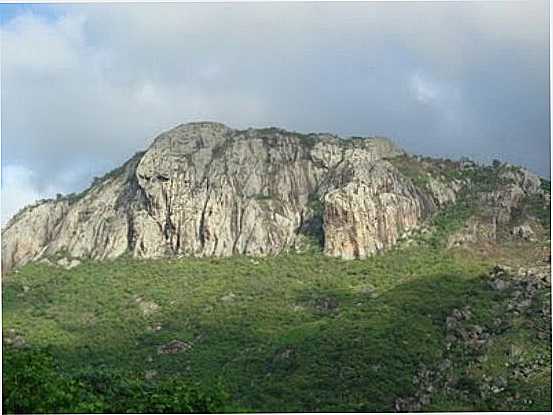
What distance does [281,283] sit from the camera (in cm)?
3177

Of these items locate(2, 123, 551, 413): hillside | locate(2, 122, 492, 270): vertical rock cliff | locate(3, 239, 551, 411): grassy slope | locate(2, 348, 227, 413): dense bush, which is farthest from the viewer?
locate(2, 122, 492, 270): vertical rock cliff

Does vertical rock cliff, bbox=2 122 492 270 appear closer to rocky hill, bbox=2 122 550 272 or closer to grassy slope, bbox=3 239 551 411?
rocky hill, bbox=2 122 550 272

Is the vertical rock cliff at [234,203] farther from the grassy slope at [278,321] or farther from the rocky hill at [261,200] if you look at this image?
the grassy slope at [278,321]

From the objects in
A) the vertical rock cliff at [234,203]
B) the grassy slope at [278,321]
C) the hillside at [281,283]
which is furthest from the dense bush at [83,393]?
the vertical rock cliff at [234,203]

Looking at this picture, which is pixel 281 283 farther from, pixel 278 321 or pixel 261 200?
pixel 261 200

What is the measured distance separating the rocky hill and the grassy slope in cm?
121

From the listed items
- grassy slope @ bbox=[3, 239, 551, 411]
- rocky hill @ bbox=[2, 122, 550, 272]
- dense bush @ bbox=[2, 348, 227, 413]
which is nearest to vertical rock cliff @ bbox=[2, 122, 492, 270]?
rocky hill @ bbox=[2, 122, 550, 272]

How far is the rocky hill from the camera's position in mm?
35312

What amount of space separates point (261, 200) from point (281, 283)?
6.26m

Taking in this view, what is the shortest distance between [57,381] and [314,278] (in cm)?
2004

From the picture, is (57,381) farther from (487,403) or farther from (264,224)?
(264,224)

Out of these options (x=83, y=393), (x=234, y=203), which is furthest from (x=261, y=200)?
(x=83, y=393)

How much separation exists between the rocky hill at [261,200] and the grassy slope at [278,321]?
1214 mm

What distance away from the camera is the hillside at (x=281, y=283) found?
2200 centimetres
